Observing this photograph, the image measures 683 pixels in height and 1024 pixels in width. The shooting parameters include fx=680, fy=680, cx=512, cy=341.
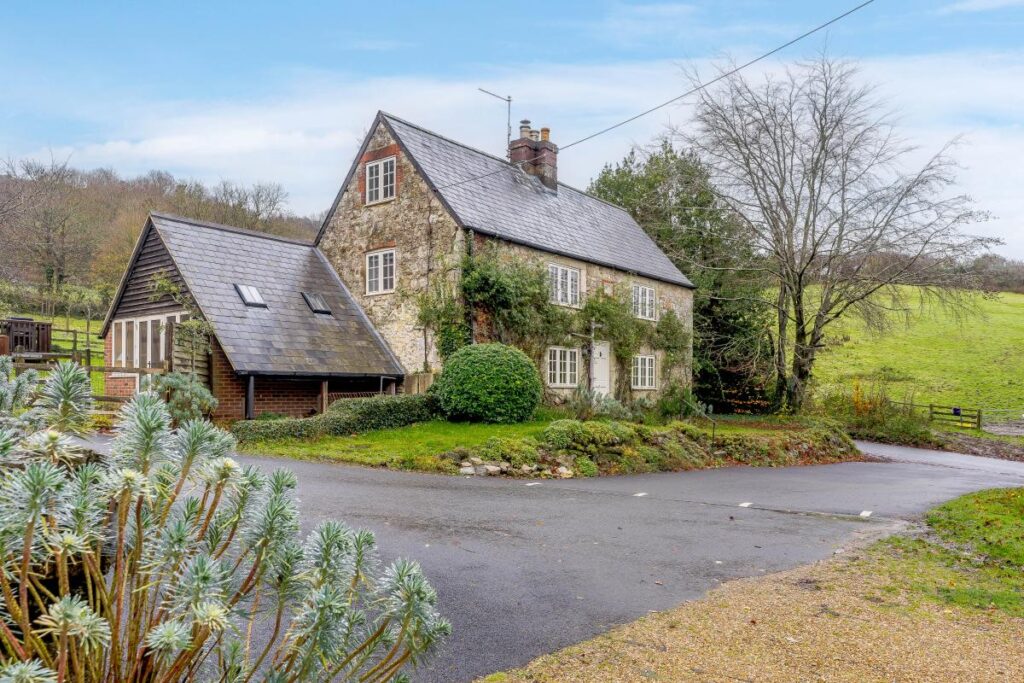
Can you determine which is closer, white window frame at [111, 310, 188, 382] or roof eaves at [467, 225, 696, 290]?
white window frame at [111, 310, 188, 382]

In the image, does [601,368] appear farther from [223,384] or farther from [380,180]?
[223,384]

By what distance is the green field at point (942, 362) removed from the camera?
119 feet

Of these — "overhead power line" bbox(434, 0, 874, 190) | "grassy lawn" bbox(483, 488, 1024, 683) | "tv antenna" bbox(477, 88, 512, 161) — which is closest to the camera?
"grassy lawn" bbox(483, 488, 1024, 683)

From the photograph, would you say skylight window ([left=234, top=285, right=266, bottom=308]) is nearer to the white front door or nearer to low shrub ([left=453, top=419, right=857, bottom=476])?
low shrub ([left=453, top=419, right=857, bottom=476])

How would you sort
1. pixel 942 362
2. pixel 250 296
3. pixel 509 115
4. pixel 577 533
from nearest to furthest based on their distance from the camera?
pixel 577 533, pixel 250 296, pixel 509 115, pixel 942 362

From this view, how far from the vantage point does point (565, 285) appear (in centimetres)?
2173

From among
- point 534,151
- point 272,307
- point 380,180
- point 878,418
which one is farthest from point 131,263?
point 878,418

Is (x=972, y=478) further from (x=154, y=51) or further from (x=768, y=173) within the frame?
(x=154, y=51)

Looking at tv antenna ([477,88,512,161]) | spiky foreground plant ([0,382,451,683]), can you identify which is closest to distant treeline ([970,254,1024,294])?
tv antenna ([477,88,512,161])

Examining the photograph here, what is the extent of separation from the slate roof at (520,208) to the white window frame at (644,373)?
3.09 meters

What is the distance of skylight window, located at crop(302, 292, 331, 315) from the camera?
1948 centimetres

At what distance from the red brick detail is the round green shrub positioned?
6.21 m

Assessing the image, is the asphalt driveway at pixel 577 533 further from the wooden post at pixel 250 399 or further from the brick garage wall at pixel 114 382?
the brick garage wall at pixel 114 382

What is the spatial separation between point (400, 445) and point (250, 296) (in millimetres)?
6918
